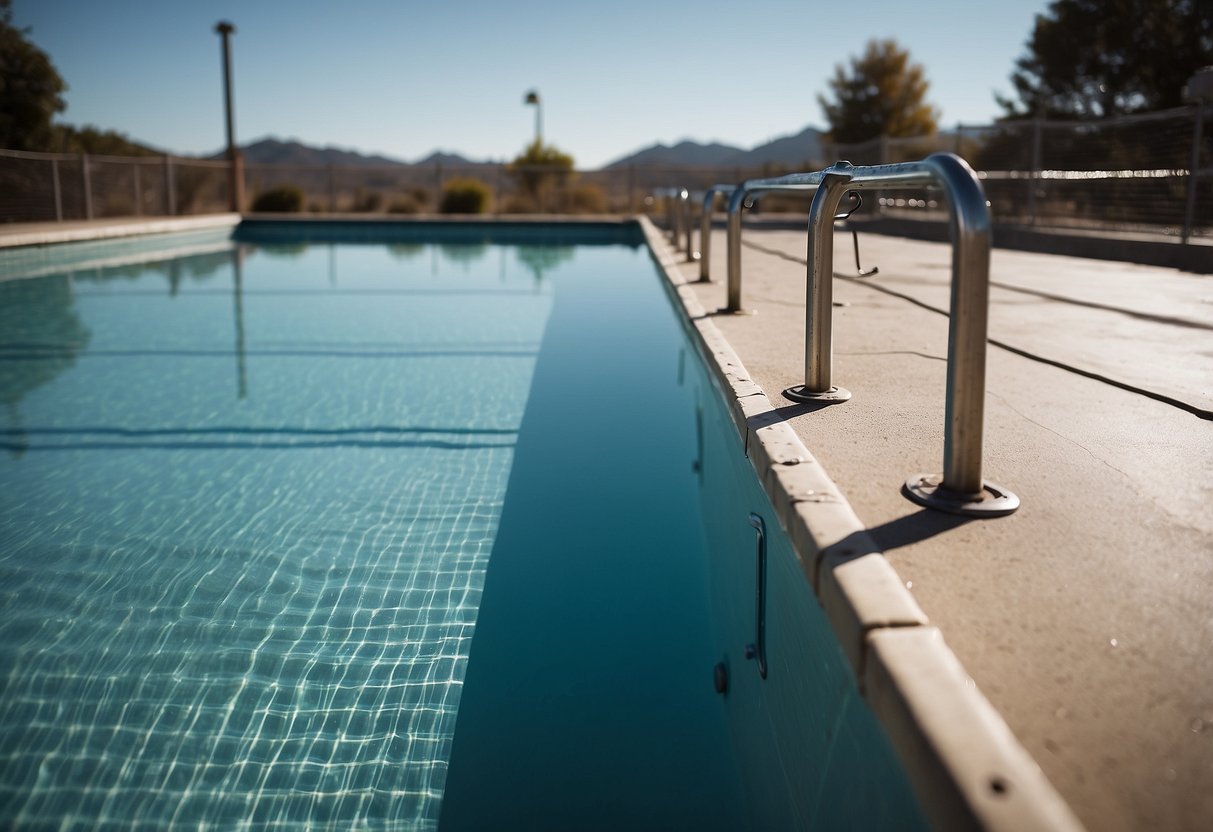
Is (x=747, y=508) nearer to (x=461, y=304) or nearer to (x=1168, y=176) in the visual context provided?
(x=461, y=304)

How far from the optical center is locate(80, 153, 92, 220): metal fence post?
56.6 feet

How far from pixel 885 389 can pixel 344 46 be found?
107 ft


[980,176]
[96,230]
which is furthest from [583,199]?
[980,176]

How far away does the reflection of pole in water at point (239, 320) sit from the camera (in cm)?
593

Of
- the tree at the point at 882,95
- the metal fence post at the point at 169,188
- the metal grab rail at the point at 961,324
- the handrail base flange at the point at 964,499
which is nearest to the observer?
the metal grab rail at the point at 961,324

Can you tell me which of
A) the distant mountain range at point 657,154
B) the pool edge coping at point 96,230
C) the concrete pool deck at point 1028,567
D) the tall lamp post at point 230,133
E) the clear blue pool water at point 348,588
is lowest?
the clear blue pool water at point 348,588

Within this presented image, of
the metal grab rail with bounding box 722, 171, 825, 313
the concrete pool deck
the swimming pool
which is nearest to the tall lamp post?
the swimming pool

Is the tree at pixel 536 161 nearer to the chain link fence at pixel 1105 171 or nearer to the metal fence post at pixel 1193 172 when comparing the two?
the chain link fence at pixel 1105 171

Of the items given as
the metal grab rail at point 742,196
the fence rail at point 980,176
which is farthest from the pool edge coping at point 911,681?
the fence rail at point 980,176

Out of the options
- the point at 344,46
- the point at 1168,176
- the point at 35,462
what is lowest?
the point at 35,462

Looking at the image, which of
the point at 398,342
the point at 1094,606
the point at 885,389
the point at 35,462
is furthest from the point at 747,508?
the point at 398,342

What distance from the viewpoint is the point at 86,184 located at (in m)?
17.4

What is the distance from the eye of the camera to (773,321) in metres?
4.82

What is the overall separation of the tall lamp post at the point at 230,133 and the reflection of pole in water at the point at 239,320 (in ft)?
21.1
